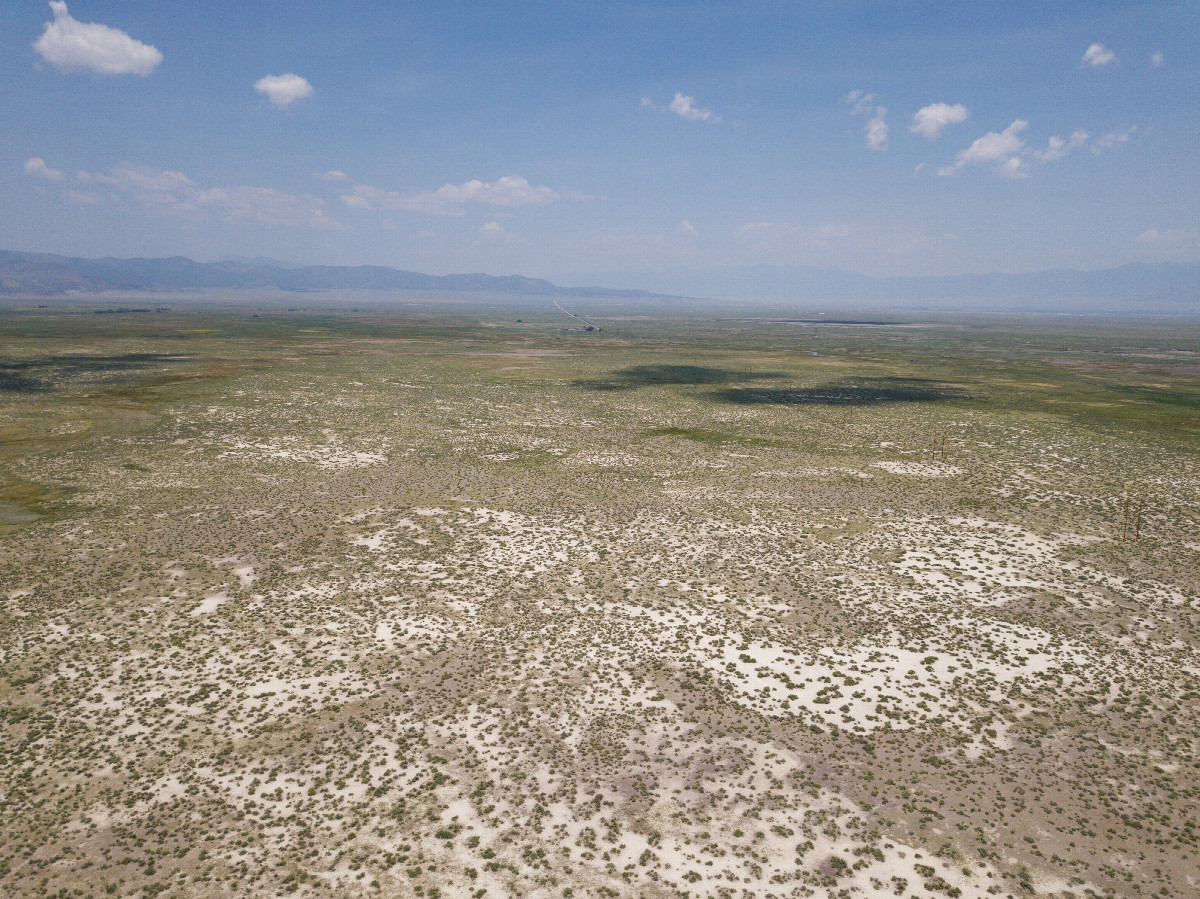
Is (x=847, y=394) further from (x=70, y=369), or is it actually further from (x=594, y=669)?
(x=70, y=369)

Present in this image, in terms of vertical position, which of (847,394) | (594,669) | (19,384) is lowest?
(594,669)

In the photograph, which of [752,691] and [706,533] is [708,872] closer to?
[752,691]

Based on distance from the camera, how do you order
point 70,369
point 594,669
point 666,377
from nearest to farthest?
1. point 594,669
2. point 70,369
3. point 666,377

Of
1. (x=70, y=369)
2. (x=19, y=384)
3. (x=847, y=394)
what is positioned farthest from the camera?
(x=70, y=369)

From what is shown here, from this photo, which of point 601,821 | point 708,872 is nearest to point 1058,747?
point 708,872

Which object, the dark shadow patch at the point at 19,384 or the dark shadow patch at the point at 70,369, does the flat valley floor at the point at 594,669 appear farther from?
the dark shadow patch at the point at 70,369

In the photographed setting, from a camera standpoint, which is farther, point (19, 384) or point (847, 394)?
point (847, 394)

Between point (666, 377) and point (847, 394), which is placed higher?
point (666, 377)

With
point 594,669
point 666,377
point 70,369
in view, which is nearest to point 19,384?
point 70,369
